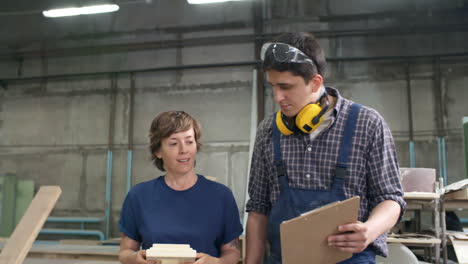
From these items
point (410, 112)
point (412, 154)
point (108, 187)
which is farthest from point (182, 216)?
point (108, 187)

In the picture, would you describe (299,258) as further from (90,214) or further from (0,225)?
(0,225)

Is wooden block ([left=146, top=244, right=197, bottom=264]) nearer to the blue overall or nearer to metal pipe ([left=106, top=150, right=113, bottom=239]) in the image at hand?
the blue overall

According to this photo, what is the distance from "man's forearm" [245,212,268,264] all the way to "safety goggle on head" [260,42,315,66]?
2.04 ft

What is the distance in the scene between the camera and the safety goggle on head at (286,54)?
56.5 inches

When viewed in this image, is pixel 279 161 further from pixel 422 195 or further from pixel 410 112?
pixel 410 112

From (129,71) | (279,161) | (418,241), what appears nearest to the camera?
(279,161)

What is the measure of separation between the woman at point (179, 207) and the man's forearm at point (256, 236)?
0.12 meters

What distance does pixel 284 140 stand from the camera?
1.58 metres

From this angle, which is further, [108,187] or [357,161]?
[108,187]

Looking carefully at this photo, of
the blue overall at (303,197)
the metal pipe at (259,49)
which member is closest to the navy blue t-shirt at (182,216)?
the blue overall at (303,197)

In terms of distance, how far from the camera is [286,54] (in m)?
1.44

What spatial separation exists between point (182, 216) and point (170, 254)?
0.41m

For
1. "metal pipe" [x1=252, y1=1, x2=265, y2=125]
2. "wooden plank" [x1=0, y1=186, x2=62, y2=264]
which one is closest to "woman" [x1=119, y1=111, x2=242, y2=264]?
"wooden plank" [x1=0, y1=186, x2=62, y2=264]

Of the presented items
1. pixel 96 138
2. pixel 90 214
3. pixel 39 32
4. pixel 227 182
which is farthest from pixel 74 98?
pixel 227 182
